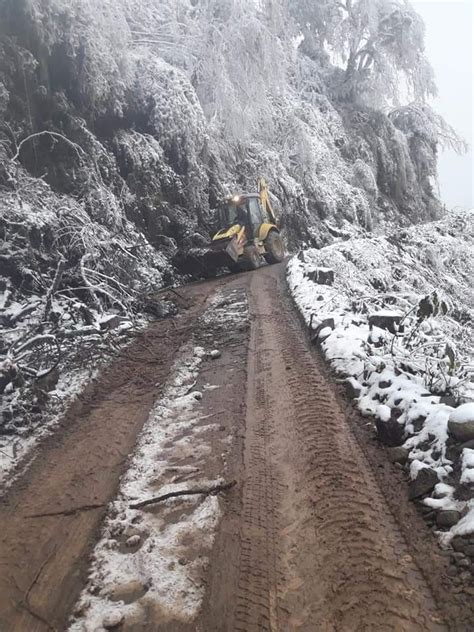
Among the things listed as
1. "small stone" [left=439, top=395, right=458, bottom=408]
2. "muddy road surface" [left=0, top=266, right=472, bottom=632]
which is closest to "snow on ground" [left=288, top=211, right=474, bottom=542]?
"small stone" [left=439, top=395, right=458, bottom=408]

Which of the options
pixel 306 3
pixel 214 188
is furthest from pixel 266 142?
pixel 306 3

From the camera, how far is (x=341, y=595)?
7.32ft

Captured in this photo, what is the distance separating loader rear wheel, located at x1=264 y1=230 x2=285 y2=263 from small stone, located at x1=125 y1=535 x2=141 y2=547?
11.8 metres

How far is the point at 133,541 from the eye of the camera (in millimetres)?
2742

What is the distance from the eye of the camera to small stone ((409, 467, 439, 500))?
9.39 ft

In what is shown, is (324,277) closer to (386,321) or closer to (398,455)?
(386,321)

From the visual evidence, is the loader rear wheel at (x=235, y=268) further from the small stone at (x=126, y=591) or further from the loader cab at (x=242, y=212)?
the small stone at (x=126, y=591)

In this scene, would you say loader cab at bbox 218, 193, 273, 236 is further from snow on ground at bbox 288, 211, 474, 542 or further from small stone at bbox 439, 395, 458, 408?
small stone at bbox 439, 395, 458, 408

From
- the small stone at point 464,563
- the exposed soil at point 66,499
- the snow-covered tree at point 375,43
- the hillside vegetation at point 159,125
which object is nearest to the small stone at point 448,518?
the small stone at point 464,563

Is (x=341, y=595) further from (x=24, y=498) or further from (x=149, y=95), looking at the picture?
(x=149, y=95)

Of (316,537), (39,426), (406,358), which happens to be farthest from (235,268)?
(316,537)

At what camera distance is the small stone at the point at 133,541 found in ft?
8.97

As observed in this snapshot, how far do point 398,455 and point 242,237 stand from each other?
408 inches

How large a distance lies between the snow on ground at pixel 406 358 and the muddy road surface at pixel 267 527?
28 cm
